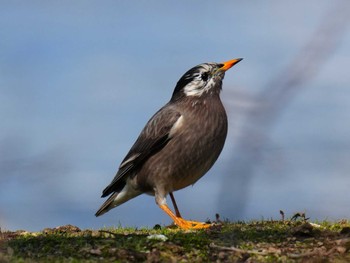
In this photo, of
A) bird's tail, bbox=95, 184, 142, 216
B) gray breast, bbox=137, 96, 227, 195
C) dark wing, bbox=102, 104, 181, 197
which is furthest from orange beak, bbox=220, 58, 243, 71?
bird's tail, bbox=95, 184, 142, 216

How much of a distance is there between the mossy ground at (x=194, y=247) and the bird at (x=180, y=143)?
2.35 m

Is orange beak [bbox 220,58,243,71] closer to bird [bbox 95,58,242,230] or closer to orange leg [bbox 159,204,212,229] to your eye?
bird [bbox 95,58,242,230]

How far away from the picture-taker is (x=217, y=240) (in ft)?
25.1

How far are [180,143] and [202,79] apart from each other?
1388 millimetres

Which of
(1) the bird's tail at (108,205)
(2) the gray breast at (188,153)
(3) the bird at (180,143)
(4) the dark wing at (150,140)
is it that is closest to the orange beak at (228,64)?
(3) the bird at (180,143)

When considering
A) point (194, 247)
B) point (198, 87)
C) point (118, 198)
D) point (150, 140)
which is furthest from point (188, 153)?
point (194, 247)

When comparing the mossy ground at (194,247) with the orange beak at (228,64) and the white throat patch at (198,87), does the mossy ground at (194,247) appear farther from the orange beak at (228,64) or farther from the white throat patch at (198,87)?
the orange beak at (228,64)

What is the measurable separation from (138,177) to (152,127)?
0.78 metres

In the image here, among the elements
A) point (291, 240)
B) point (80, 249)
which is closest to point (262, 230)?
point (291, 240)

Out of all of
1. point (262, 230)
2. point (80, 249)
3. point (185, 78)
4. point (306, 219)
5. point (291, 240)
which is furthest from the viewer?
point (185, 78)

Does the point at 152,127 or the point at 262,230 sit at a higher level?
the point at 152,127

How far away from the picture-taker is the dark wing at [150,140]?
11016 millimetres

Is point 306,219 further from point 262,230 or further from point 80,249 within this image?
point 80,249

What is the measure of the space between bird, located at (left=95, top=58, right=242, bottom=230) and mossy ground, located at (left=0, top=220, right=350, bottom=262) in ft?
7.72
